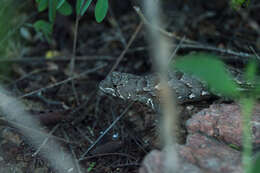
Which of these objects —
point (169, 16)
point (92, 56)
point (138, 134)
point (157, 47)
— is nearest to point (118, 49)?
point (92, 56)

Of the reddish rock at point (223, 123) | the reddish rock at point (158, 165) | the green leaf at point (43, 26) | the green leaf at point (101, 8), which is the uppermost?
Answer: the green leaf at point (101, 8)

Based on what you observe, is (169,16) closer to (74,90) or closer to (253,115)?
(74,90)

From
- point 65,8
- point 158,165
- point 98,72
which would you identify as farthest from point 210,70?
point 98,72

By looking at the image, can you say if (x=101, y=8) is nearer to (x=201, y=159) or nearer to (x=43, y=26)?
(x=43, y=26)

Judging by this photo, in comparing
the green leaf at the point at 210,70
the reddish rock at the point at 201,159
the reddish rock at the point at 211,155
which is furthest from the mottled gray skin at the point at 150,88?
the green leaf at the point at 210,70

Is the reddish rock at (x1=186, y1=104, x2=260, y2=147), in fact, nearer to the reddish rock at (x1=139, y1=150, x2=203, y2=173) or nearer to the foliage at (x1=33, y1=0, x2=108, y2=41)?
the reddish rock at (x1=139, y1=150, x2=203, y2=173)

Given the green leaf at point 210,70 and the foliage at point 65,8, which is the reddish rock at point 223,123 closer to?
the green leaf at point 210,70

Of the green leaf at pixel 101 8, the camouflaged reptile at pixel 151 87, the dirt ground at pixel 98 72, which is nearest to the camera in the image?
the green leaf at pixel 101 8
